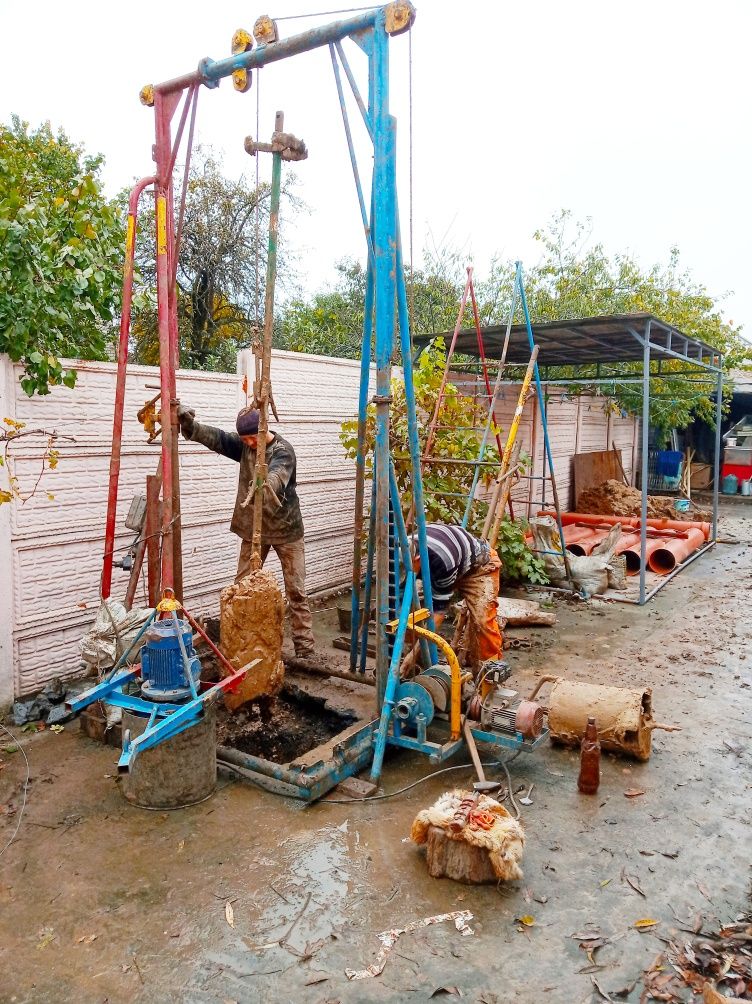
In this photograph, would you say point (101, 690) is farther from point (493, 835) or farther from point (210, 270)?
point (210, 270)

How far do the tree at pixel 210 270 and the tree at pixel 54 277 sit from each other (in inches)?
260

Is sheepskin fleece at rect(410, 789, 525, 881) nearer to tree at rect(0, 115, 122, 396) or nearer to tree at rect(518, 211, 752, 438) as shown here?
tree at rect(0, 115, 122, 396)

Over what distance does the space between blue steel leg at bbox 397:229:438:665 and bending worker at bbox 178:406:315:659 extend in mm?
995

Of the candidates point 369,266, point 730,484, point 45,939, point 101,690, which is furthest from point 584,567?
point 730,484

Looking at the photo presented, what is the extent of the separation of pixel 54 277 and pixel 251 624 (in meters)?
2.65

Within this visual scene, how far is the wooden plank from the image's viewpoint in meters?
13.8

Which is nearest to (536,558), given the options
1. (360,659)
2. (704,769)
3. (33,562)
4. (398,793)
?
(360,659)

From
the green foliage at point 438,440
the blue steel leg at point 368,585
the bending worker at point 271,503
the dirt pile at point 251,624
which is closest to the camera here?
the dirt pile at point 251,624

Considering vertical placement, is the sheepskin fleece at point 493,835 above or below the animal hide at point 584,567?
below

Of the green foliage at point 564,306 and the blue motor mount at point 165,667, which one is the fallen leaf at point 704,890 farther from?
the green foliage at point 564,306

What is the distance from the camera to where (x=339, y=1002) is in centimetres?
266

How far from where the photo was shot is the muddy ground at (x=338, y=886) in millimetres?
Result: 2785

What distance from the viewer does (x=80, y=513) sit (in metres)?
5.35

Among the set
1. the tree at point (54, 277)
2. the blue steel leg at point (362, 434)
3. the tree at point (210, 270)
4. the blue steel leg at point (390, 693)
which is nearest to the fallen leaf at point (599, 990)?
the blue steel leg at point (390, 693)
